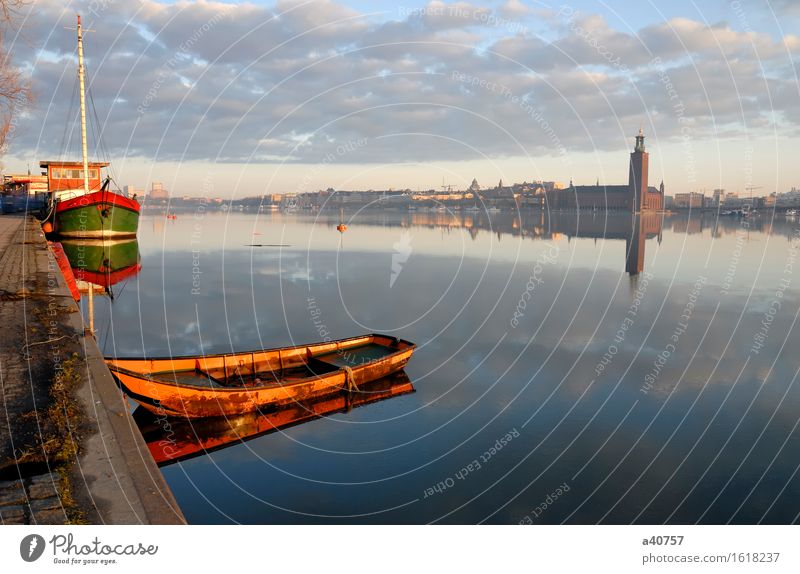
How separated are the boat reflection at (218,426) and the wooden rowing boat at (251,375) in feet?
0.84

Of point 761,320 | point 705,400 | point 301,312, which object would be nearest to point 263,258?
point 301,312

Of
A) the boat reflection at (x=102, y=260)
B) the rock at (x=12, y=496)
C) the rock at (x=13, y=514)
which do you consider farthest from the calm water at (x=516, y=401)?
the rock at (x=13, y=514)

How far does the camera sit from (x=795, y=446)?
15695mm

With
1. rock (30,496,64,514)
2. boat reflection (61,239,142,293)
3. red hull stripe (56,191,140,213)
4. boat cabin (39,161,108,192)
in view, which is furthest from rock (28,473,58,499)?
boat cabin (39,161,108,192)

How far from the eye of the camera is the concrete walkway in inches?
300

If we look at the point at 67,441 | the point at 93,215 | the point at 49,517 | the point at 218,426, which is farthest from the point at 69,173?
the point at 49,517

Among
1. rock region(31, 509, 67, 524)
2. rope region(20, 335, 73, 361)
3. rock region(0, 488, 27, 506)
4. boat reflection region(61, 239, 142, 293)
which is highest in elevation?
boat reflection region(61, 239, 142, 293)

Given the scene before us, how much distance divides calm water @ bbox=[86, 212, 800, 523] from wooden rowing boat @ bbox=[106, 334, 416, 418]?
3.53 ft

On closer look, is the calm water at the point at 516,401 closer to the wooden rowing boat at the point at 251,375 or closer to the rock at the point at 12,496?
the wooden rowing boat at the point at 251,375

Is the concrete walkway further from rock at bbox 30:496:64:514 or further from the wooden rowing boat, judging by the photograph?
the wooden rowing boat

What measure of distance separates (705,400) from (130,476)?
1764 centimetres

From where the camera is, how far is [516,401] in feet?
63.6

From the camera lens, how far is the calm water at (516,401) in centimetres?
1309

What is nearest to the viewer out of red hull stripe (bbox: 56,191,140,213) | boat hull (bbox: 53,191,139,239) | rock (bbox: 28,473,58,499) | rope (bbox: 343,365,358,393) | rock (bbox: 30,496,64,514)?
rock (bbox: 30,496,64,514)
